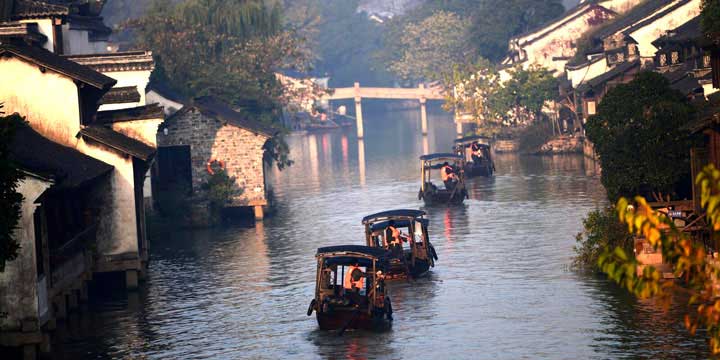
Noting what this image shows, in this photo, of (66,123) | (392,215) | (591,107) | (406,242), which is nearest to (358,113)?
(591,107)

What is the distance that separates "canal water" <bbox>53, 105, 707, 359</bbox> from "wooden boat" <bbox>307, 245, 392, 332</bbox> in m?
0.37

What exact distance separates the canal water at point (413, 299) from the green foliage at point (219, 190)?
4.85ft

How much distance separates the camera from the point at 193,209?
175 ft

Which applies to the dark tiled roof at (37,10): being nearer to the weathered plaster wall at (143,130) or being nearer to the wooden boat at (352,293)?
the weathered plaster wall at (143,130)

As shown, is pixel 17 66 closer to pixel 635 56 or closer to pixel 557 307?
pixel 557 307

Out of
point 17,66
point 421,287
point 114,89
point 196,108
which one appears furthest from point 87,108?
point 196,108

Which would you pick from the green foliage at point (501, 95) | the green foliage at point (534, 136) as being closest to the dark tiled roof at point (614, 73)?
the green foliage at point (534, 136)

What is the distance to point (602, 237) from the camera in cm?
3522

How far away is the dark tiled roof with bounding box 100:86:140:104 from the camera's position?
4534 cm

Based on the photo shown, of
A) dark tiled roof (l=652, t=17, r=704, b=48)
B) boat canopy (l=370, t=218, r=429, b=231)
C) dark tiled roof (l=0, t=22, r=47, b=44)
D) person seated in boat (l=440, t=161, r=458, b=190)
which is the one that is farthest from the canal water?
dark tiled roof (l=0, t=22, r=47, b=44)

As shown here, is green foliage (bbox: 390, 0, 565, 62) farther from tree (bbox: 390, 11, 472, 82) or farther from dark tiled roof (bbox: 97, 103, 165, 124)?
dark tiled roof (bbox: 97, 103, 165, 124)

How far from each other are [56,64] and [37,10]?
34.8 ft

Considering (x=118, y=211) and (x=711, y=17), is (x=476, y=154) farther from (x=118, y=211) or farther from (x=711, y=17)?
(x=118, y=211)

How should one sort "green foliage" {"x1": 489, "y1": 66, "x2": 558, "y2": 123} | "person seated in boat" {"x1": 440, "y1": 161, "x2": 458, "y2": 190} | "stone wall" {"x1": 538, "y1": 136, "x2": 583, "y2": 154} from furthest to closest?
"green foliage" {"x1": 489, "y1": 66, "x2": 558, "y2": 123} < "stone wall" {"x1": 538, "y1": 136, "x2": 583, "y2": 154} < "person seated in boat" {"x1": 440, "y1": 161, "x2": 458, "y2": 190}
